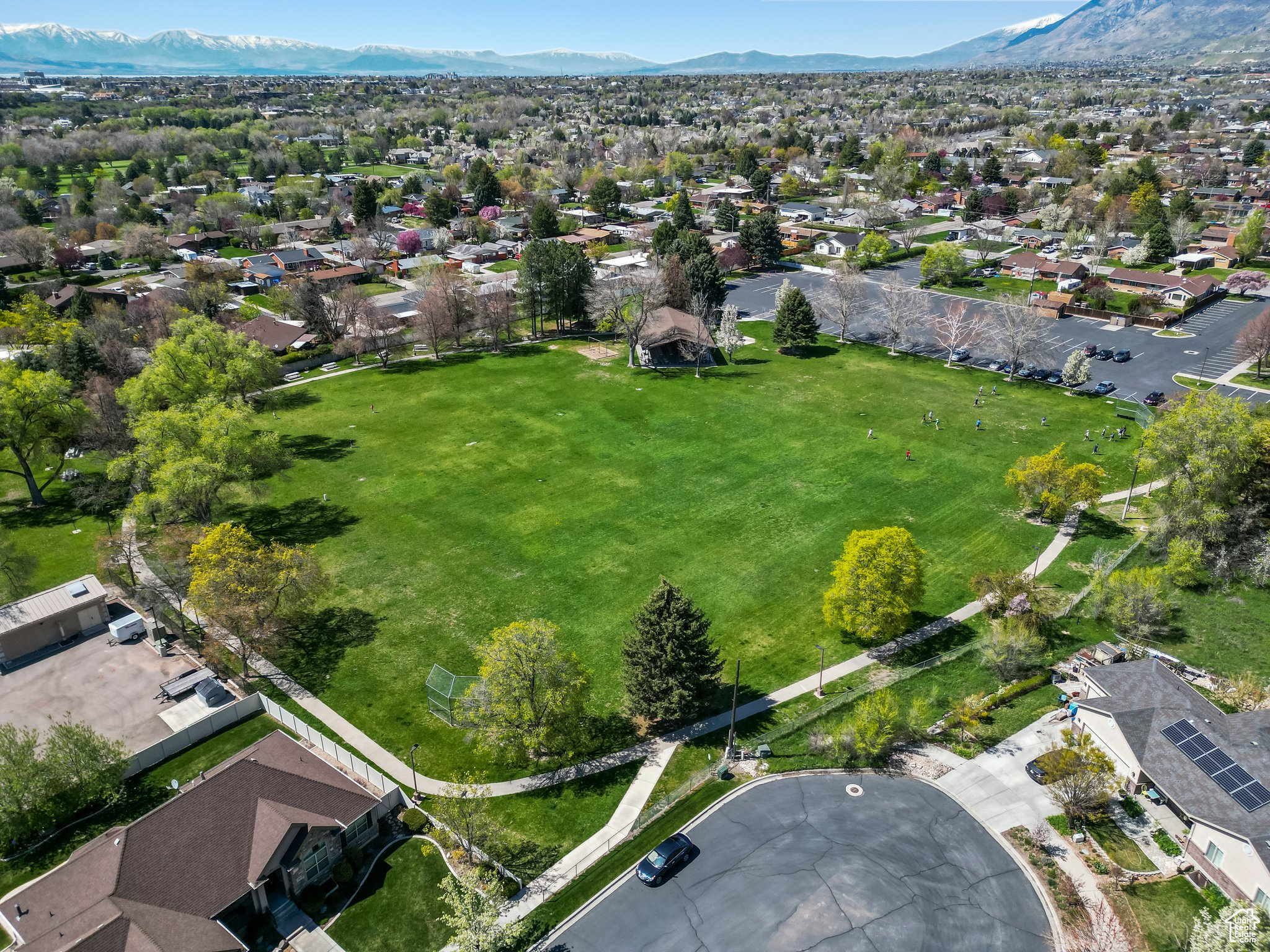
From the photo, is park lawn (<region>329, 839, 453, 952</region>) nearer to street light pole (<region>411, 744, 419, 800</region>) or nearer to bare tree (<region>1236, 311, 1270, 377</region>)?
street light pole (<region>411, 744, 419, 800</region>)

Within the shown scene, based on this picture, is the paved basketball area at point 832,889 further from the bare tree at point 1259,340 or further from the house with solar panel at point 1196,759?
the bare tree at point 1259,340

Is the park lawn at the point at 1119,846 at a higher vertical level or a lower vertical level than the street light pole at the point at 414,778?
higher

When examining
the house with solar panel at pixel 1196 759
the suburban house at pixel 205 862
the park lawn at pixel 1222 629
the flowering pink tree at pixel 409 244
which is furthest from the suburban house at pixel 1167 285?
the suburban house at pixel 205 862

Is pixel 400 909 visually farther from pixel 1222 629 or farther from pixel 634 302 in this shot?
pixel 634 302

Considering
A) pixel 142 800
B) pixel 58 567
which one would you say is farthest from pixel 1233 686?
pixel 58 567

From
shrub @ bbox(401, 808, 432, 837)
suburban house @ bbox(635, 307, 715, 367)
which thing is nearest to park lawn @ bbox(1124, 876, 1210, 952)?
shrub @ bbox(401, 808, 432, 837)

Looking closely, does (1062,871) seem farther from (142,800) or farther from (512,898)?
(142,800)

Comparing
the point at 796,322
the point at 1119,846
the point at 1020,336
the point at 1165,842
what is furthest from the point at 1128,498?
the point at 796,322

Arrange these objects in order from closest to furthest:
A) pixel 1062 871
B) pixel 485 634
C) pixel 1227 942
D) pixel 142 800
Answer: pixel 1227 942, pixel 1062 871, pixel 142 800, pixel 485 634
